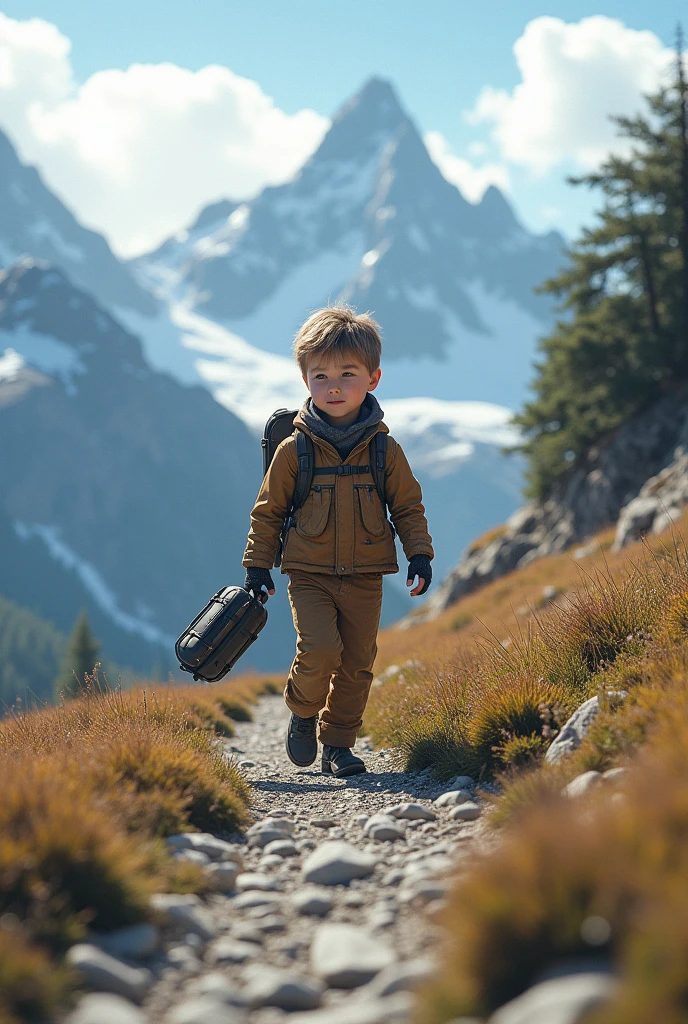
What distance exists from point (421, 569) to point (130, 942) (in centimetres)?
399

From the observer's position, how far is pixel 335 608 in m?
6.60

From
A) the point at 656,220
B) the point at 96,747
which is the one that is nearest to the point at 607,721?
the point at 96,747

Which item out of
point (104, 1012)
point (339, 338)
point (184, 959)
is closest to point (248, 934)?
point (184, 959)

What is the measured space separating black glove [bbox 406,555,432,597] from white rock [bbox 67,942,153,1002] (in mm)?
3984

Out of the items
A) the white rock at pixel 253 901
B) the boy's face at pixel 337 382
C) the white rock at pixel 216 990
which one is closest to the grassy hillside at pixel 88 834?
the white rock at pixel 253 901

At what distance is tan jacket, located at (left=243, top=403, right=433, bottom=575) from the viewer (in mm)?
6375

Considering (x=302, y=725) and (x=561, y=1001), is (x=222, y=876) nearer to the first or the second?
(x=561, y=1001)

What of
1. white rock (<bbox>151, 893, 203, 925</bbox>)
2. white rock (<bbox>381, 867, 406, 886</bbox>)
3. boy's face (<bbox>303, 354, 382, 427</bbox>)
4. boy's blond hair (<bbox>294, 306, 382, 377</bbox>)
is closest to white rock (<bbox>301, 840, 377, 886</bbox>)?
white rock (<bbox>381, 867, 406, 886</bbox>)

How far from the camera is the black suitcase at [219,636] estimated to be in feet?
19.8

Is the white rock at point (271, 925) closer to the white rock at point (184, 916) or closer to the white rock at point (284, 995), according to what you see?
the white rock at point (184, 916)

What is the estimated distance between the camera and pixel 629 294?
2917 centimetres

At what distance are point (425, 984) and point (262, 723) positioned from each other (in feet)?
37.2

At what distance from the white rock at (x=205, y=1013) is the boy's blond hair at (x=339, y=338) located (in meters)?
4.68

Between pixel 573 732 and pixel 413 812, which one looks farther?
pixel 413 812
